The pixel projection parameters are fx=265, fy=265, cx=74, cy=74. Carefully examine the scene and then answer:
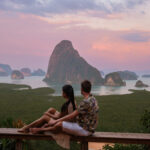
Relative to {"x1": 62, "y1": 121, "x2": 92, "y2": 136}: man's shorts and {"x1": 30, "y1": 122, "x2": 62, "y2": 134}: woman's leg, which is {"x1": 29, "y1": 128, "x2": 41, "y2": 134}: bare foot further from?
{"x1": 62, "y1": 121, "x2": 92, "y2": 136}: man's shorts

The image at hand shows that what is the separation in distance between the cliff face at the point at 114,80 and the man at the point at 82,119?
148m

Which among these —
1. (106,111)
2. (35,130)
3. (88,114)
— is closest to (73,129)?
(88,114)

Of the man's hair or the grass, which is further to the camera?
the grass

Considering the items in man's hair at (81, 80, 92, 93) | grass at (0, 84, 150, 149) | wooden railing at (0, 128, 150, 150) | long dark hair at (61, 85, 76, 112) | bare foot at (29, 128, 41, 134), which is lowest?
grass at (0, 84, 150, 149)

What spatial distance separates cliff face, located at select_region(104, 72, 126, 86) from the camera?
15121 centimetres

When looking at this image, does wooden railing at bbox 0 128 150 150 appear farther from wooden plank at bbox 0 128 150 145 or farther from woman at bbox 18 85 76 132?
woman at bbox 18 85 76 132

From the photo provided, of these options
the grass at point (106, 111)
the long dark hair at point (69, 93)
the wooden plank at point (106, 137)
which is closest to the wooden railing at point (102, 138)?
the wooden plank at point (106, 137)

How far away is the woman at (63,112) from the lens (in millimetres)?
3964

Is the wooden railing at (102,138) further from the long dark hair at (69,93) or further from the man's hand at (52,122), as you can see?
the long dark hair at (69,93)

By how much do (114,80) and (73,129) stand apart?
495 feet

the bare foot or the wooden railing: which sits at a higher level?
the bare foot

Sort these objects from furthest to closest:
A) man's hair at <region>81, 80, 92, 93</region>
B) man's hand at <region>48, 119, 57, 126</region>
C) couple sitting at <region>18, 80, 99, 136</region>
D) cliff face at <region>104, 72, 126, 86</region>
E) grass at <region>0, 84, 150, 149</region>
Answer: cliff face at <region>104, 72, 126, 86</region> < grass at <region>0, 84, 150, 149</region> < man's hand at <region>48, 119, 57, 126</region> < couple sitting at <region>18, 80, 99, 136</region> < man's hair at <region>81, 80, 92, 93</region>

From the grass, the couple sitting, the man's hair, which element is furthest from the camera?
the grass

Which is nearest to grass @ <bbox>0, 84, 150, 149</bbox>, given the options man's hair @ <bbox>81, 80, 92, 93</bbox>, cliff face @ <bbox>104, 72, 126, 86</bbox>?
man's hair @ <bbox>81, 80, 92, 93</bbox>
